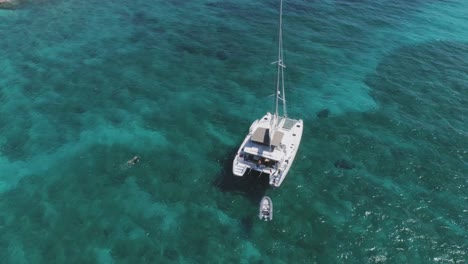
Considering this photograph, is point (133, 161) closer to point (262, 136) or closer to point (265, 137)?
point (262, 136)

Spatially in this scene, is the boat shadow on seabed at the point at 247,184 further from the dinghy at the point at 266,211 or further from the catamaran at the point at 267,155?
the dinghy at the point at 266,211

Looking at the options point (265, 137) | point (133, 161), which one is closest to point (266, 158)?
point (265, 137)

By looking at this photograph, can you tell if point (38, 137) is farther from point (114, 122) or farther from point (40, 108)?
point (114, 122)

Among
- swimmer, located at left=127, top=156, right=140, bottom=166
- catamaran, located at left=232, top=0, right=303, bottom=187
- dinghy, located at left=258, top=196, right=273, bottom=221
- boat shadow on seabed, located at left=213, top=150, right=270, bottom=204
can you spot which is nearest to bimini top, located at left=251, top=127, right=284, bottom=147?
catamaran, located at left=232, top=0, right=303, bottom=187

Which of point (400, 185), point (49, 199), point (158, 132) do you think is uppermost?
point (400, 185)

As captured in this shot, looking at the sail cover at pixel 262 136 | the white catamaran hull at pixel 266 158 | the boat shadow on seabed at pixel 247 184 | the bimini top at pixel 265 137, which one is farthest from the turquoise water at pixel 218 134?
the sail cover at pixel 262 136

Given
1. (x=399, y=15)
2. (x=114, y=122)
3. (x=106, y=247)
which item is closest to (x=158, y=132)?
(x=114, y=122)
